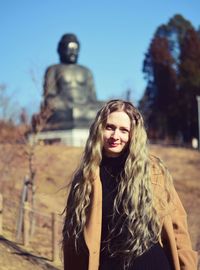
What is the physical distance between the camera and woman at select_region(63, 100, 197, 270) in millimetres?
2385

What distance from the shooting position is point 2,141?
1527cm

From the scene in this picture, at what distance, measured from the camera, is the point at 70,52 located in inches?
920

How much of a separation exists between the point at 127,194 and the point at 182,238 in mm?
336

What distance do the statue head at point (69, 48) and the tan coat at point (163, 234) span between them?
69.7ft

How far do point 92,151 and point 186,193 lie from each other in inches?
551

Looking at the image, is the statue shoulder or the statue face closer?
the statue face

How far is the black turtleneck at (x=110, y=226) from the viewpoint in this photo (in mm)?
2359

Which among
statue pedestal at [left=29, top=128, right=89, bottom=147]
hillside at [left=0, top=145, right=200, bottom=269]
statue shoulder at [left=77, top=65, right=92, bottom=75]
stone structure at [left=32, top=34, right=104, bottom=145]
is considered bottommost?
hillside at [left=0, top=145, right=200, bottom=269]

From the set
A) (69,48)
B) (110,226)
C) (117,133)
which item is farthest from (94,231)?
(69,48)

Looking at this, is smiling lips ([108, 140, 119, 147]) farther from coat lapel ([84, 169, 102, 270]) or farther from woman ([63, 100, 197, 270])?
coat lapel ([84, 169, 102, 270])

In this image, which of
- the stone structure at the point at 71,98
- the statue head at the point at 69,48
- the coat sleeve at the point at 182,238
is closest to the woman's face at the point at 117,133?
the coat sleeve at the point at 182,238

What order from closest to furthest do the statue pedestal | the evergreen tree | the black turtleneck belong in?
the black turtleneck, the statue pedestal, the evergreen tree

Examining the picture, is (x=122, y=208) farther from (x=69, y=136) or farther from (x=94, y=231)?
(x=69, y=136)

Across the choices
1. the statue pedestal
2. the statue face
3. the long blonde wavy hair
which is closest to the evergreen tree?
the statue face
